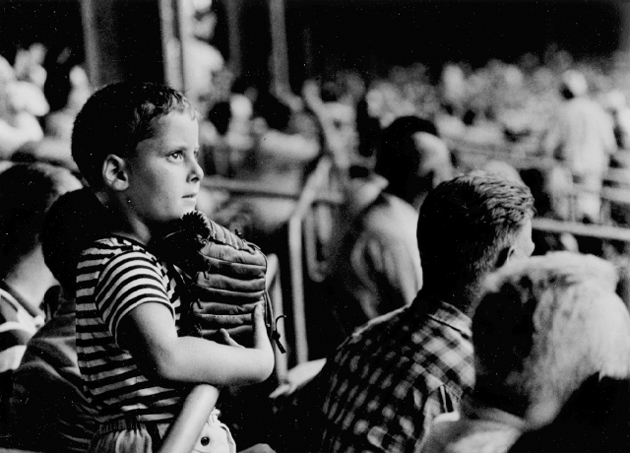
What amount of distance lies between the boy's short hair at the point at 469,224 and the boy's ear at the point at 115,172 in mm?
769

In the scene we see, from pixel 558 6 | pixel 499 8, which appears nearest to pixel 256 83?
pixel 499 8

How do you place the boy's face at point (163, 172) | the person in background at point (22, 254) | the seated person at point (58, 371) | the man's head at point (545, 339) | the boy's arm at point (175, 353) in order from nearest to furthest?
the man's head at point (545, 339) < the boy's arm at point (175, 353) < the boy's face at point (163, 172) < the seated person at point (58, 371) < the person in background at point (22, 254)

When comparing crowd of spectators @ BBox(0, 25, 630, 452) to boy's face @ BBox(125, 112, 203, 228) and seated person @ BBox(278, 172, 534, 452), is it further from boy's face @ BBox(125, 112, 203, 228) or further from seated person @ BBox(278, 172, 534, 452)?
boy's face @ BBox(125, 112, 203, 228)

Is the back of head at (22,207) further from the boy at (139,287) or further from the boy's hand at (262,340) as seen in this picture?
the boy's hand at (262,340)

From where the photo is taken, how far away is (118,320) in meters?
1.80

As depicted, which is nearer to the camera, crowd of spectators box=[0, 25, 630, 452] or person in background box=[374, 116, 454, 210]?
crowd of spectators box=[0, 25, 630, 452]

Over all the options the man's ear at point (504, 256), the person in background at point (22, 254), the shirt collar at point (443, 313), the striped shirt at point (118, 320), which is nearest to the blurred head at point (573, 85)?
the man's ear at point (504, 256)

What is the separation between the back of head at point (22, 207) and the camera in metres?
2.29

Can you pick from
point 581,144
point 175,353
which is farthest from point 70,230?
point 581,144

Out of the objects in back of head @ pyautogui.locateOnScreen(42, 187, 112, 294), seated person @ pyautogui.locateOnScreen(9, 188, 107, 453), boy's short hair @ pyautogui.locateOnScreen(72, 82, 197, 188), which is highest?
boy's short hair @ pyautogui.locateOnScreen(72, 82, 197, 188)

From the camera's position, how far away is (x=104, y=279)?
6.12 ft

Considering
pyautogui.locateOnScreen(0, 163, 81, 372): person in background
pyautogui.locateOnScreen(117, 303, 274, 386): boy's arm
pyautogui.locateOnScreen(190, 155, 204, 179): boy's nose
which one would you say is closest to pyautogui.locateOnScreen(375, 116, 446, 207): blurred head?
pyautogui.locateOnScreen(190, 155, 204, 179): boy's nose

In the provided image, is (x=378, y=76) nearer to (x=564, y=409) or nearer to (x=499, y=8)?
(x=499, y=8)

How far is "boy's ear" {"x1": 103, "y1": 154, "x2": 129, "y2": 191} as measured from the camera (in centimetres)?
195
